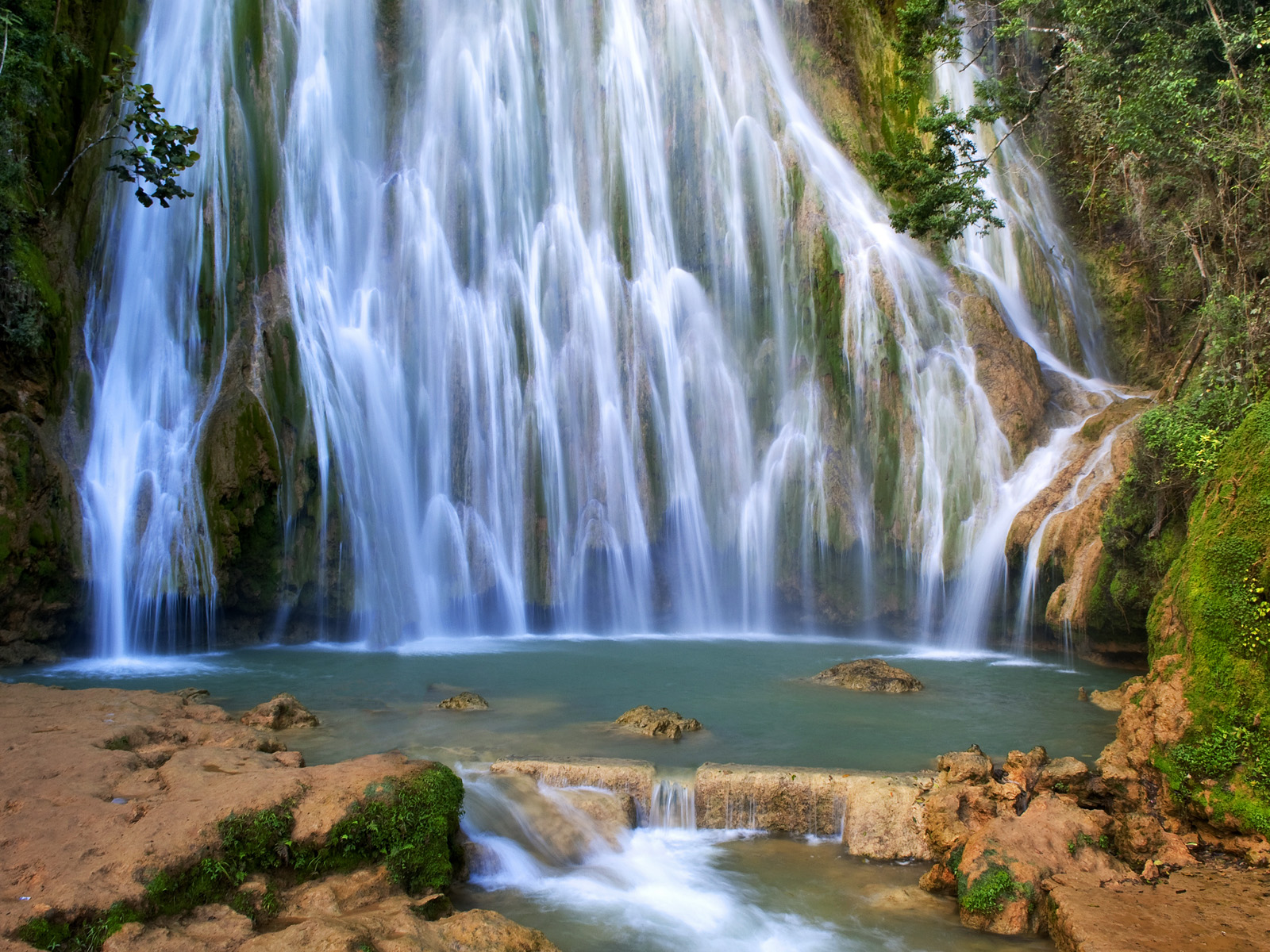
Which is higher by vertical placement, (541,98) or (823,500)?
(541,98)

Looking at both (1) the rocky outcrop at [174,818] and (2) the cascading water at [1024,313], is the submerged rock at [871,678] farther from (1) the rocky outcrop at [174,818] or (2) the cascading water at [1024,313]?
(1) the rocky outcrop at [174,818]

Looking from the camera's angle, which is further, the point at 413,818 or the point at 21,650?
the point at 21,650

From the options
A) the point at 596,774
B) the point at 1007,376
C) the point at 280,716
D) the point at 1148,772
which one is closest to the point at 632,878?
the point at 596,774

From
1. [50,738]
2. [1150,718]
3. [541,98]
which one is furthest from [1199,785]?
[541,98]

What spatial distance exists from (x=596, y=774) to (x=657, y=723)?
1682 millimetres

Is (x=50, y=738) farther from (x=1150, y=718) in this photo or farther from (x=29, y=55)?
(x=29, y=55)

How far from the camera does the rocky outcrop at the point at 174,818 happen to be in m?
4.23

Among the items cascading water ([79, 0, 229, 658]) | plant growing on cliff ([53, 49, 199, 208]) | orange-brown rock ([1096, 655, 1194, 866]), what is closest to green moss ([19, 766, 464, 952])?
orange-brown rock ([1096, 655, 1194, 866])

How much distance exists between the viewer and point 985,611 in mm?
14117

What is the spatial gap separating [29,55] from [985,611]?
17.1 metres

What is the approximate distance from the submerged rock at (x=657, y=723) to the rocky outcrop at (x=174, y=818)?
2.84 m

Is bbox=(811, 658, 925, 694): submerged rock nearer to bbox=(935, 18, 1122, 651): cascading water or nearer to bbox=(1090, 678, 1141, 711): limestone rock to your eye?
bbox=(1090, 678, 1141, 711): limestone rock

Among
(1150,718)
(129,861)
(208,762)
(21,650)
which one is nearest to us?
(129,861)

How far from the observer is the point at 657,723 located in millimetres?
8406
